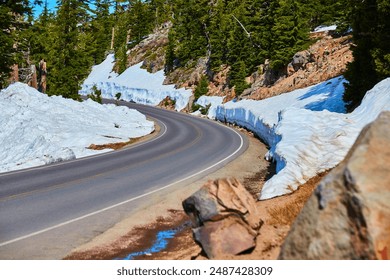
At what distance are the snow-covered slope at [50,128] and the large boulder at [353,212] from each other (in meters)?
15.5

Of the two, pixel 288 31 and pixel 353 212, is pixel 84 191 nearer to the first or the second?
pixel 353 212

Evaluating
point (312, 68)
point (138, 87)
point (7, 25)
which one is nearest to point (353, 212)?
point (7, 25)

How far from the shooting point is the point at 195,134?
2819 cm

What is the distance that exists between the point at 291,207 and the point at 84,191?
22.4ft

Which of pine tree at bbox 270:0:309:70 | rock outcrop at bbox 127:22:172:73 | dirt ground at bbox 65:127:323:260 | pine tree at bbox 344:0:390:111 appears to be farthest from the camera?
rock outcrop at bbox 127:22:172:73

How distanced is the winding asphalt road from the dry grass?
410 cm

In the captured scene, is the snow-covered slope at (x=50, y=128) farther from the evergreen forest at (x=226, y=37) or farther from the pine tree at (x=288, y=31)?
the pine tree at (x=288, y=31)

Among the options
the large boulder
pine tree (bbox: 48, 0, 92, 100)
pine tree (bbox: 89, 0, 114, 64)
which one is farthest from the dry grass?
pine tree (bbox: 89, 0, 114, 64)

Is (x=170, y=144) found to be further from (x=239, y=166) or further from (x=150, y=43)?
(x=150, y=43)

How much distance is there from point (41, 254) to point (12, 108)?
21490 millimetres

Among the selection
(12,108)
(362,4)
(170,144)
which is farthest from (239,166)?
(12,108)

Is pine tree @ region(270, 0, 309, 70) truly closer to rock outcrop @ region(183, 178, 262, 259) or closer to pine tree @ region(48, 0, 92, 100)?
pine tree @ region(48, 0, 92, 100)

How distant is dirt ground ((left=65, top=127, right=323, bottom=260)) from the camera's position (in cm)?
695

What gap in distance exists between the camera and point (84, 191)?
475 inches
